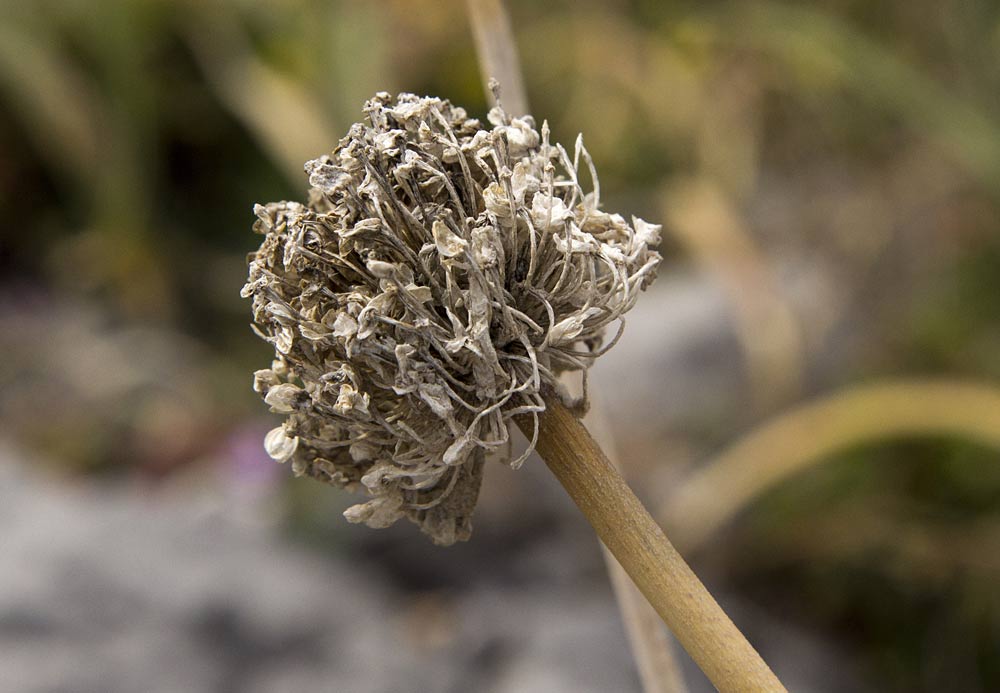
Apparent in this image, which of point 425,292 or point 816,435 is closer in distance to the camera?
point 425,292

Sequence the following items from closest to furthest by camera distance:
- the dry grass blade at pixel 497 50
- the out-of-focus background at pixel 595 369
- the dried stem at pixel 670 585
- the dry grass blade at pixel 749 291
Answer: the dried stem at pixel 670 585 → the dry grass blade at pixel 497 50 → the out-of-focus background at pixel 595 369 → the dry grass blade at pixel 749 291

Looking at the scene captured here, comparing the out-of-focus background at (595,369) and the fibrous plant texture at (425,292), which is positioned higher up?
the out-of-focus background at (595,369)

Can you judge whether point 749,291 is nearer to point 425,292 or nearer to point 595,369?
point 595,369

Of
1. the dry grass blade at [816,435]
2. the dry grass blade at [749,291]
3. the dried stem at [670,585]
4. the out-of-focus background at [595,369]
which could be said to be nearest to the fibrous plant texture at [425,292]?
the dried stem at [670,585]

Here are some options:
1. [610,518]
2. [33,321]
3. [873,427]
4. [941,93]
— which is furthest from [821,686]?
[33,321]

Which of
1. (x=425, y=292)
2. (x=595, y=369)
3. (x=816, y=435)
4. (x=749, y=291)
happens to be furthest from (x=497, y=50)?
(x=749, y=291)

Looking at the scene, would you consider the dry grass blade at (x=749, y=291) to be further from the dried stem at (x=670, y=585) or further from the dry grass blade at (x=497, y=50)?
the dried stem at (x=670, y=585)
